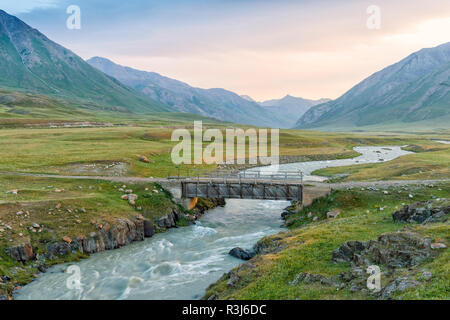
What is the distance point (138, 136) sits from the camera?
12738 cm

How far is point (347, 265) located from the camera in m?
23.6

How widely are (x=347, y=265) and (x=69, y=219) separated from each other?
29.9 meters

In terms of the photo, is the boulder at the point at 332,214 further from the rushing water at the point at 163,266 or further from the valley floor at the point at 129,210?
the rushing water at the point at 163,266

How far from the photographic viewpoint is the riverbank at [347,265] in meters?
18.6

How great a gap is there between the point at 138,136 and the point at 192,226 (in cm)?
8598

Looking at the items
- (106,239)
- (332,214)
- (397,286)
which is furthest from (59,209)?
(397,286)

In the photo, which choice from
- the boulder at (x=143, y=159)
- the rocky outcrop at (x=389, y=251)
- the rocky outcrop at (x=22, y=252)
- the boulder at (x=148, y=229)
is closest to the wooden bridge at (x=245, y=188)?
the boulder at (x=148, y=229)

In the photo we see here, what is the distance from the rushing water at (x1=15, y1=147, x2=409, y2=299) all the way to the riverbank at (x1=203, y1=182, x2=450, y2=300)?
157 inches

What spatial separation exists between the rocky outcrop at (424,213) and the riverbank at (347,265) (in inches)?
7.5

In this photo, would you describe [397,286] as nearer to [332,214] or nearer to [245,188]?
[332,214]

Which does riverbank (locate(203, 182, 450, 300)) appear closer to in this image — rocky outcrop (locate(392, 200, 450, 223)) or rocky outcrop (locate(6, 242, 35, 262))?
rocky outcrop (locate(392, 200, 450, 223))

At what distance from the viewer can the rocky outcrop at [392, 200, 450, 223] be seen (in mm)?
28719
